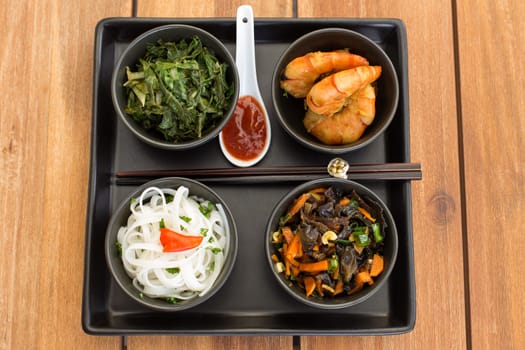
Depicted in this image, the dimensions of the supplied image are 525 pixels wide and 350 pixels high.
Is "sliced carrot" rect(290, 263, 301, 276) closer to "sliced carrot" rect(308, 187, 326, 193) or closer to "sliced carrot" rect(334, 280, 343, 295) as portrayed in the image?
"sliced carrot" rect(334, 280, 343, 295)

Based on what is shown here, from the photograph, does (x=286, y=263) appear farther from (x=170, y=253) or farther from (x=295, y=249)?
(x=170, y=253)

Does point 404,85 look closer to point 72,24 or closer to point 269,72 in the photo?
point 269,72

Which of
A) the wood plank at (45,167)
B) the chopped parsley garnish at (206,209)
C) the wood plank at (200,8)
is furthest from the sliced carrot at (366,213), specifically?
the wood plank at (45,167)

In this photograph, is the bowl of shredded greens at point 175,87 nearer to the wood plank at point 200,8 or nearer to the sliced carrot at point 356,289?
the wood plank at point 200,8

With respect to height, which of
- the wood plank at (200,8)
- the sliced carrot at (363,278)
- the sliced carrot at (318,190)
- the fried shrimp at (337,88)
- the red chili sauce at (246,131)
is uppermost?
the wood plank at (200,8)

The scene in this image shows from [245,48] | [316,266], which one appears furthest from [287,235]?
[245,48]

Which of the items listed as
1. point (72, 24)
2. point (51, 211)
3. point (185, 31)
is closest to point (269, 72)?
point (185, 31)
